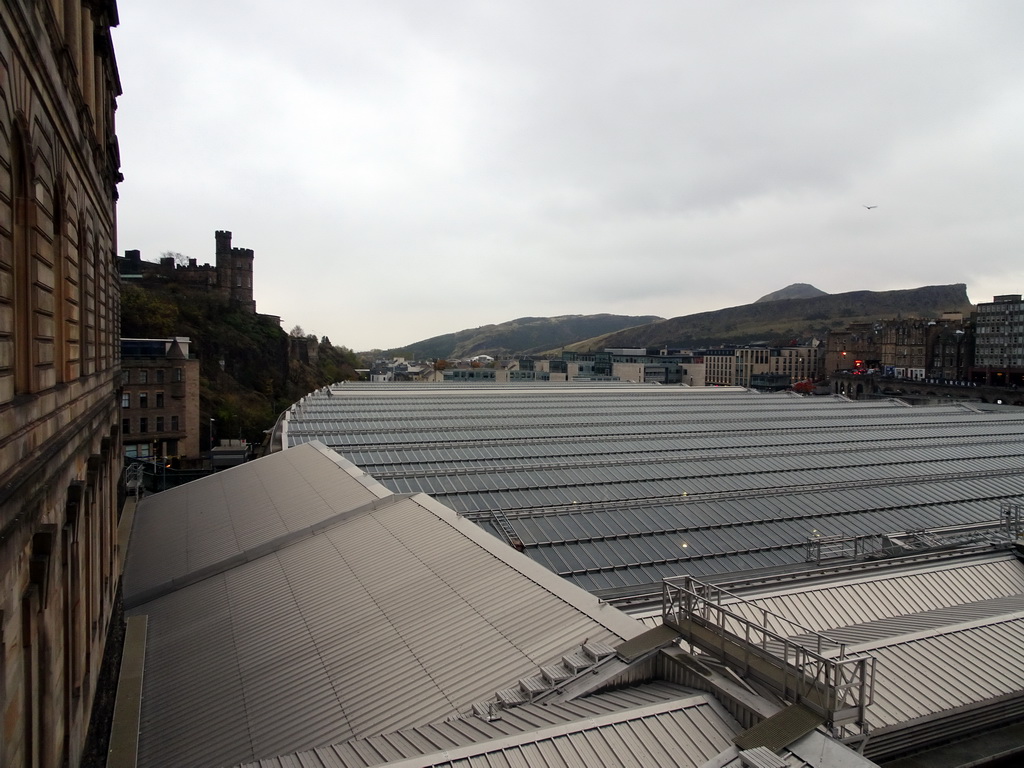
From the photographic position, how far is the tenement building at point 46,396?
6.20m

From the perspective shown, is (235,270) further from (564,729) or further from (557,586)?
(564,729)

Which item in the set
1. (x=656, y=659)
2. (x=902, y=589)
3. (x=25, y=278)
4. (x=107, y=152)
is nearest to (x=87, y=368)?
(x=25, y=278)

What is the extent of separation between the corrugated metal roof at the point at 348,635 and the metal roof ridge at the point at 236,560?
0.13 meters

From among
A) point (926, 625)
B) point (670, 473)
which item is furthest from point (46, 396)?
point (670, 473)

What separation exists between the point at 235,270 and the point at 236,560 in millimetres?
110362

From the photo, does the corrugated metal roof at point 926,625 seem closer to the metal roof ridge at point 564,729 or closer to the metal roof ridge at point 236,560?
the metal roof ridge at point 564,729

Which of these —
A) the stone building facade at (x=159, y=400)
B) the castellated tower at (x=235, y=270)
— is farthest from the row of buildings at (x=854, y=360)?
the stone building facade at (x=159, y=400)

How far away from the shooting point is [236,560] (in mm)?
19062

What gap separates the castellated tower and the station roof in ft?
255

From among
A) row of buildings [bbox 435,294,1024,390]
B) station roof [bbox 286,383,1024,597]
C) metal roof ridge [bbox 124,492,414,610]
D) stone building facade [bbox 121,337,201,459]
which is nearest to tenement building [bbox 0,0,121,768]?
metal roof ridge [bbox 124,492,414,610]

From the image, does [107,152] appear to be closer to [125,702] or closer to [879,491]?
[125,702]

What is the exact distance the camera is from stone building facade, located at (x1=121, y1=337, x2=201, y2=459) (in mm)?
59594

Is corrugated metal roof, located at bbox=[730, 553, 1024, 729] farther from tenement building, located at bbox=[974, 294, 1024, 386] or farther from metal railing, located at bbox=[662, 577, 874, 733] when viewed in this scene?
tenement building, located at bbox=[974, 294, 1024, 386]

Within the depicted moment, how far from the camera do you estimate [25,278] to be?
7.32 meters
